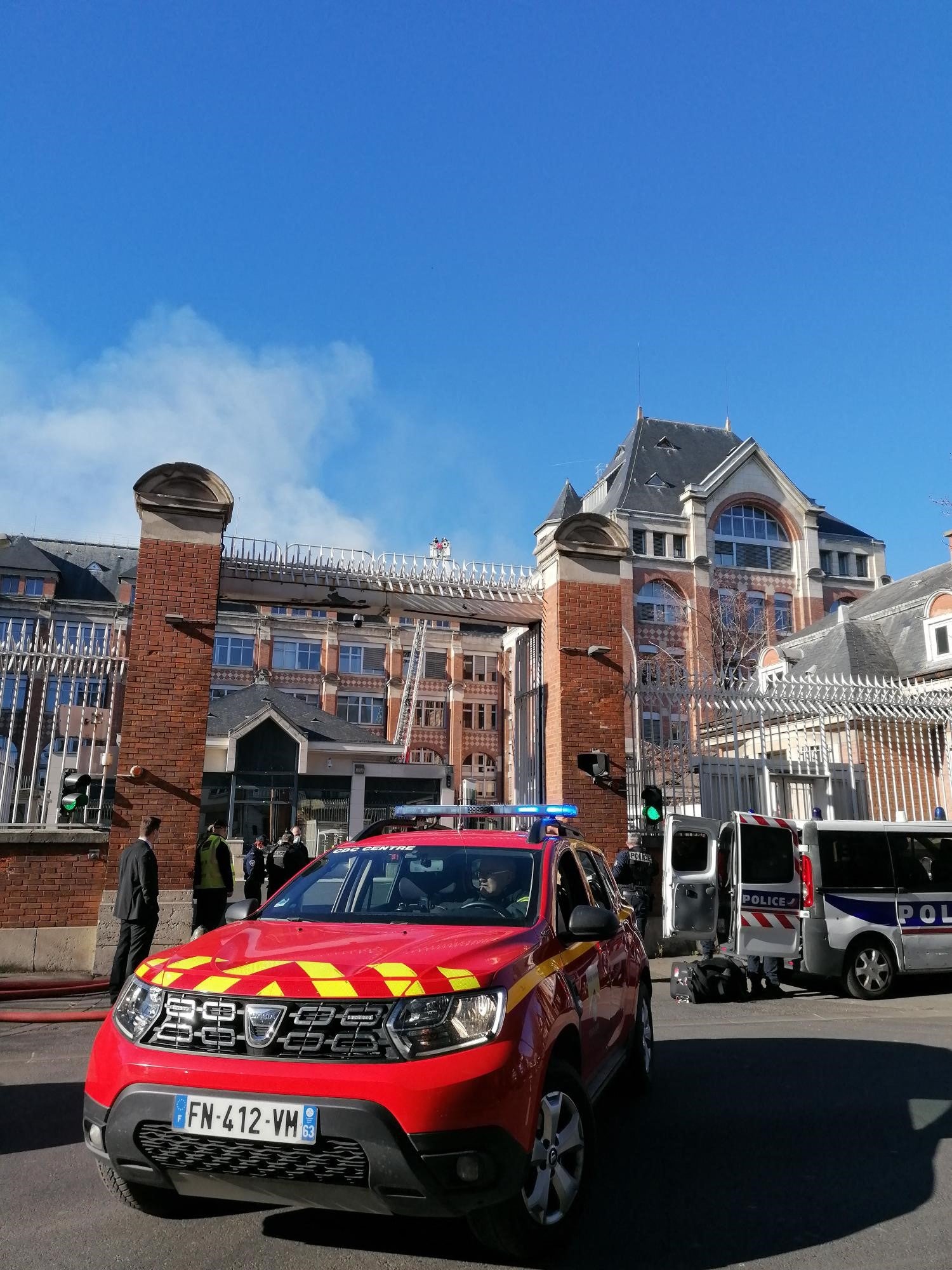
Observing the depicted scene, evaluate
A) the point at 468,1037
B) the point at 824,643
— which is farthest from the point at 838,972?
the point at 824,643

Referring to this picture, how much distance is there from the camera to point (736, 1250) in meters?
3.54

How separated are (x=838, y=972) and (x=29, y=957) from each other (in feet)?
30.6

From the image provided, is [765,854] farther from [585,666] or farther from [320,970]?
[320,970]

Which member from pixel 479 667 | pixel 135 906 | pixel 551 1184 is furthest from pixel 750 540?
pixel 551 1184

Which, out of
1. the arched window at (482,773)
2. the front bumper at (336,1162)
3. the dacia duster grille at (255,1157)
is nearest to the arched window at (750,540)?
the arched window at (482,773)

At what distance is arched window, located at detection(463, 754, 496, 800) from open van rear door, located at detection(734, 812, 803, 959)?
44.6 meters

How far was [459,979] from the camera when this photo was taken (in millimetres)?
3283

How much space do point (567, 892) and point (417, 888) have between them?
79 cm

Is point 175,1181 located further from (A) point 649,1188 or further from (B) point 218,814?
(B) point 218,814

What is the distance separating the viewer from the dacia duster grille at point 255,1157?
116 inches

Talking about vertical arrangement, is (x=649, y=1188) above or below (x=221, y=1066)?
below

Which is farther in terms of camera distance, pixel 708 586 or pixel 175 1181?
pixel 708 586

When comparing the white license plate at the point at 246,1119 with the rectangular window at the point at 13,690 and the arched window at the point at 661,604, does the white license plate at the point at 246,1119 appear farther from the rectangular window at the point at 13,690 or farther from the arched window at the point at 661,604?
the arched window at the point at 661,604

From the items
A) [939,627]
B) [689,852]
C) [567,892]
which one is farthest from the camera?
[939,627]
